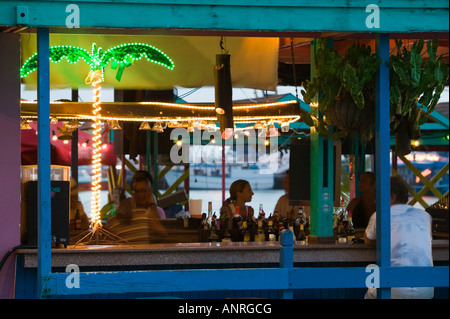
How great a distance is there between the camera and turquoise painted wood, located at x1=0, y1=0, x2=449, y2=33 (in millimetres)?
4188

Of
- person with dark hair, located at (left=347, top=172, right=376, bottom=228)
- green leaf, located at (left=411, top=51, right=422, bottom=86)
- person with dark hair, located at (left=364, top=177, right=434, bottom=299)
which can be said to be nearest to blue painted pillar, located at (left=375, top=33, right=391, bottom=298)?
green leaf, located at (left=411, top=51, right=422, bottom=86)

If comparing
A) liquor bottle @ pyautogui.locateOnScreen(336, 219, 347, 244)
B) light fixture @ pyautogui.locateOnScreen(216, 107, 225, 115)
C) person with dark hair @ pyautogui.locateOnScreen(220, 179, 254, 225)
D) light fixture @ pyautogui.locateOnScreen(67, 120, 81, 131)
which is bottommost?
liquor bottle @ pyautogui.locateOnScreen(336, 219, 347, 244)

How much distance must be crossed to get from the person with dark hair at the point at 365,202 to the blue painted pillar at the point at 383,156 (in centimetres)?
Answer: 301

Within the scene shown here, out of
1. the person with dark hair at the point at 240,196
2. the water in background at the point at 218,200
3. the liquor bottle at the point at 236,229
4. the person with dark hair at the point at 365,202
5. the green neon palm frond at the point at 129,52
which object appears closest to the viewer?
the green neon palm frond at the point at 129,52

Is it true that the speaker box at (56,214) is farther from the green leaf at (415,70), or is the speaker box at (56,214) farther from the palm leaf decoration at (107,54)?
the green leaf at (415,70)

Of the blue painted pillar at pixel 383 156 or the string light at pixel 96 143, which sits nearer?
the blue painted pillar at pixel 383 156

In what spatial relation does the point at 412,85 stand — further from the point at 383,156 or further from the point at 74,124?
the point at 74,124

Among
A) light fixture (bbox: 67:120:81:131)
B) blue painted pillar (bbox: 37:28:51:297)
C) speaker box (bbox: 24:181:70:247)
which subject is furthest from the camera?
light fixture (bbox: 67:120:81:131)

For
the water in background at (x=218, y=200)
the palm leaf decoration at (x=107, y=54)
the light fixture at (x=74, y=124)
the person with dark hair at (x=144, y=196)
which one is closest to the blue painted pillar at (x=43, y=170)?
the palm leaf decoration at (x=107, y=54)

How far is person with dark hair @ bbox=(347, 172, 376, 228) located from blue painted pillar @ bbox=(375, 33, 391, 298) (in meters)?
3.01

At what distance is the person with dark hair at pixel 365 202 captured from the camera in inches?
→ 302

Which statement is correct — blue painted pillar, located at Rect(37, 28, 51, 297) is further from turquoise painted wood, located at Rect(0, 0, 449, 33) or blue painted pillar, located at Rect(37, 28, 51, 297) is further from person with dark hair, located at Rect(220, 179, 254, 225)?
person with dark hair, located at Rect(220, 179, 254, 225)

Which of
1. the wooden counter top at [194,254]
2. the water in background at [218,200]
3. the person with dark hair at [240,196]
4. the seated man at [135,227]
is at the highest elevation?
the person with dark hair at [240,196]
